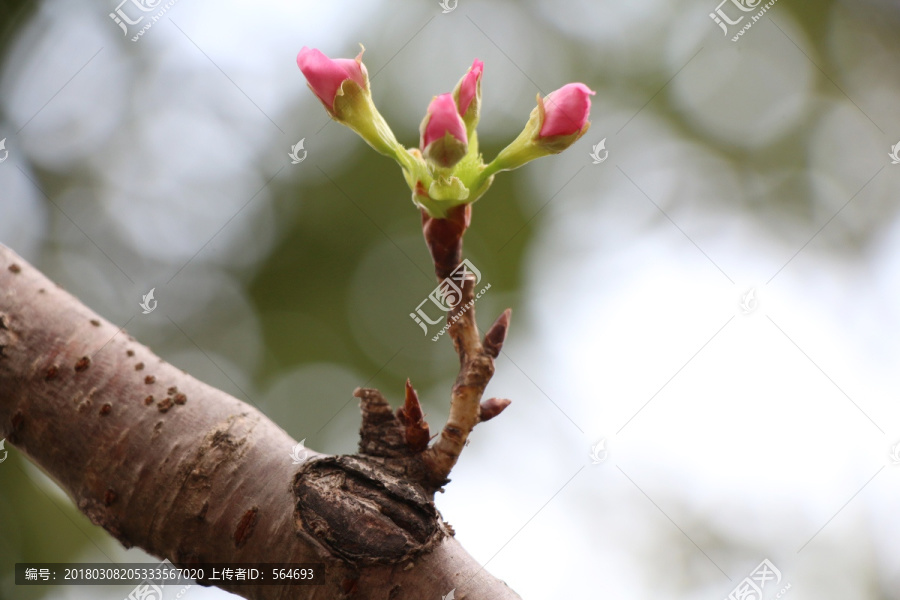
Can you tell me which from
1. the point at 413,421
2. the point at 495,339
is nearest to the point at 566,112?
the point at 495,339

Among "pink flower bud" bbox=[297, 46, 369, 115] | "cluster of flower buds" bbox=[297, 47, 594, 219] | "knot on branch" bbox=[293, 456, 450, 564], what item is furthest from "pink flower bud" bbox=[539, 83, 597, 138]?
"knot on branch" bbox=[293, 456, 450, 564]

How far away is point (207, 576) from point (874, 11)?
4544 millimetres

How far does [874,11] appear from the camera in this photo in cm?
365

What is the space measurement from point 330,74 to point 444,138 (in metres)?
0.26

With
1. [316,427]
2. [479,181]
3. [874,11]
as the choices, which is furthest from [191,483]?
[874,11]

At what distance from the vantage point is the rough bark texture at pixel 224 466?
0.81 meters

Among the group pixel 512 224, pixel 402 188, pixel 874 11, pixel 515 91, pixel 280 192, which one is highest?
pixel 874 11

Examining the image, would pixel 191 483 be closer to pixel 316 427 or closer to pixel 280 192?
pixel 316 427

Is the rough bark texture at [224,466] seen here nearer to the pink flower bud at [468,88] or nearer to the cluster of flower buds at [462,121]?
the cluster of flower buds at [462,121]

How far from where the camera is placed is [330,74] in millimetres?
992

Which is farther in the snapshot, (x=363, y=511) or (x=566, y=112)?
(x=566, y=112)

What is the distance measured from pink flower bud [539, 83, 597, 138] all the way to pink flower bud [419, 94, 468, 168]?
0.57 feet

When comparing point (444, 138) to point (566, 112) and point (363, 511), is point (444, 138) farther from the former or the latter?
point (363, 511)

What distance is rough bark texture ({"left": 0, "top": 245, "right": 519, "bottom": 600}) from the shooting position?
2.65 ft
